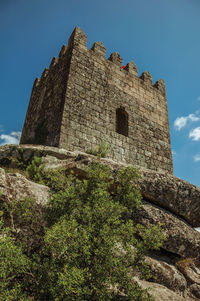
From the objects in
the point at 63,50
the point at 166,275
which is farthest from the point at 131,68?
the point at 166,275

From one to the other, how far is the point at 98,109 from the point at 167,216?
4.77m

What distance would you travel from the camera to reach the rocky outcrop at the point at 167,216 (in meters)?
3.90

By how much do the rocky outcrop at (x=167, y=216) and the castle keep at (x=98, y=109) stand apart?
7.50 ft

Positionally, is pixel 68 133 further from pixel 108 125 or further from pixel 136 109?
pixel 136 109

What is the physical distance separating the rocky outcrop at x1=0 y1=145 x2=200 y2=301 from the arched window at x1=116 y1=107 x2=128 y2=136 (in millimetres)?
4123

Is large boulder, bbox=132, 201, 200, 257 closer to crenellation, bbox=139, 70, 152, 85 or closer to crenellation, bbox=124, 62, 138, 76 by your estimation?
crenellation, bbox=124, 62, 138, 76

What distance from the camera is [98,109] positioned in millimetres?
8359

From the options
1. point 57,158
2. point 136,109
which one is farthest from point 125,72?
point 57,158

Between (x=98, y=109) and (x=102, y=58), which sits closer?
(x=98, y=109)

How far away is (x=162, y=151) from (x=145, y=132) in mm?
1118

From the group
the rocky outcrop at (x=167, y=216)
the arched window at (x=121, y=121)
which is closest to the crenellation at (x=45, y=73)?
the arched window at (x=121, y=121)

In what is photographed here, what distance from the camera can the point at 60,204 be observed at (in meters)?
3.46

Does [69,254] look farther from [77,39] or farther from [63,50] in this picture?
[63,50]

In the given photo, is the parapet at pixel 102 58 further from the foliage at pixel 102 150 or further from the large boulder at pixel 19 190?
the large boulder at pixel 19 190
